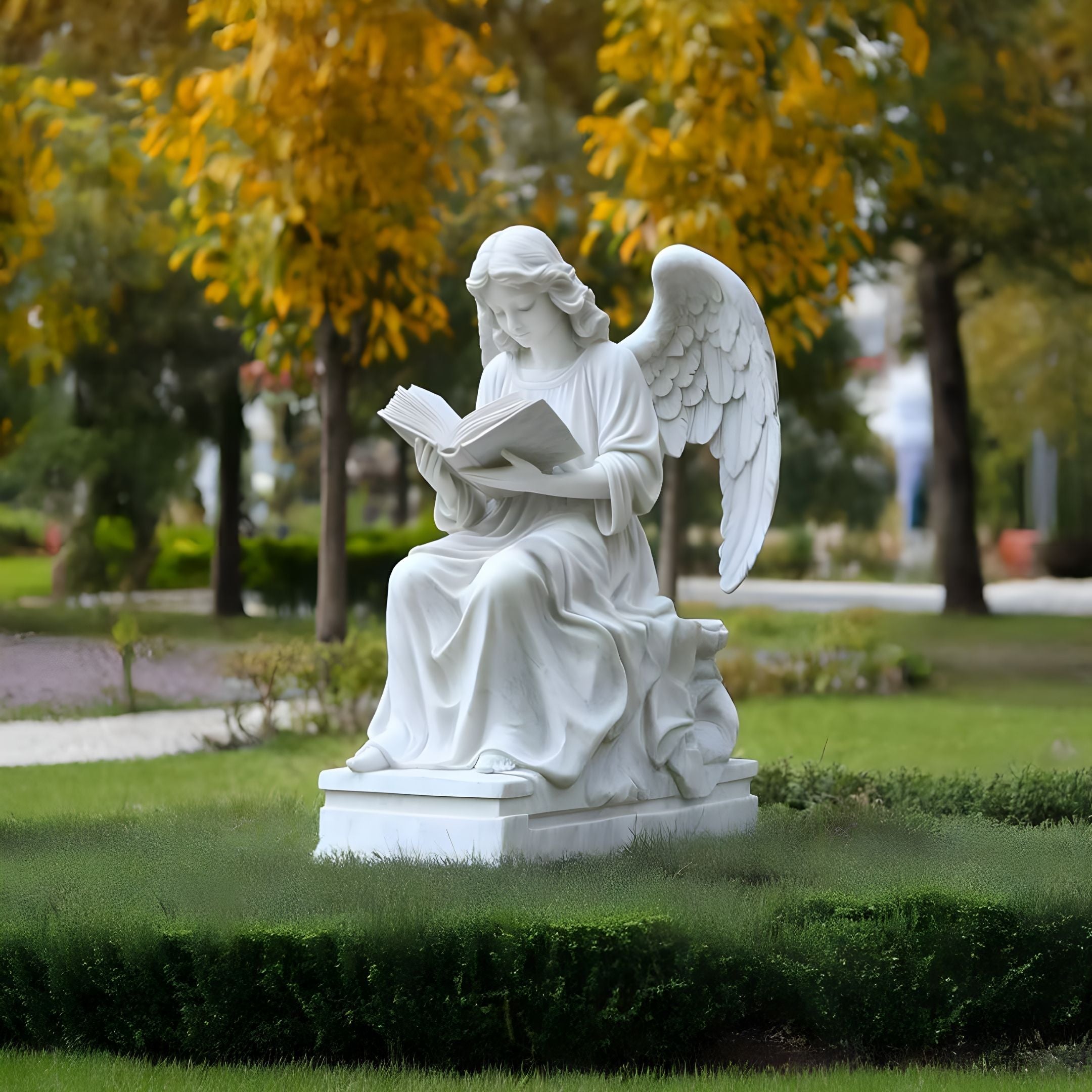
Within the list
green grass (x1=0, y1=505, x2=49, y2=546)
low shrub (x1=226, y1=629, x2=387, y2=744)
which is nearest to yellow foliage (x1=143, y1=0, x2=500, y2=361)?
low shrub (x1=226, y1=629, x2=387, y2=744)

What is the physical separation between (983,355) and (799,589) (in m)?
7.80

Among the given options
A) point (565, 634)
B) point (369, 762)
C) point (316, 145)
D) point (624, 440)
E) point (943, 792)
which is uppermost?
point (316, 145)

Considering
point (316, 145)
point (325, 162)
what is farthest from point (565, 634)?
point (316, 145)

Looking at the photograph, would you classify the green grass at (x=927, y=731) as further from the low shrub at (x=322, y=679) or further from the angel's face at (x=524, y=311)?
the angel's face at (x=524, y=311)

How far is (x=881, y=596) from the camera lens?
2964 centimetres

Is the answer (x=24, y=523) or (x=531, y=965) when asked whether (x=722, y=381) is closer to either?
(x=531, y=965)

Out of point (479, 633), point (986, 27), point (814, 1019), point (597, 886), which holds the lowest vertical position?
point (814, 1019)

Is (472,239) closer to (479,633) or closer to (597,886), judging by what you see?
(479,633)

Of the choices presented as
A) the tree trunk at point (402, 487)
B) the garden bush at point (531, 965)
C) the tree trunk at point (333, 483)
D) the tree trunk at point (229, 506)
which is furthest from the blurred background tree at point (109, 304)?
the garden bush at point (531, 965)

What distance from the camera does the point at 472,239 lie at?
13852 millimetres

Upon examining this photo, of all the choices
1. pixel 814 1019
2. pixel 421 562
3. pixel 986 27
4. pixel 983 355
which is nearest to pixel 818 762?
pixel 421 562

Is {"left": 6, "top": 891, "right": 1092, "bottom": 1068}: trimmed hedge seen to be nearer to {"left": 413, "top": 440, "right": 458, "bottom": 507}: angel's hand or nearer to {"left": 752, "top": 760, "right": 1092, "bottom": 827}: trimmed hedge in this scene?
{"left": 413, "top": 440, "right": 458, "bottom": 507}: angel's hand

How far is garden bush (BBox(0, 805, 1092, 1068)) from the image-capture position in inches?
169

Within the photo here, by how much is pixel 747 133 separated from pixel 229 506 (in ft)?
31.7
